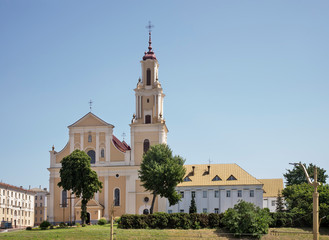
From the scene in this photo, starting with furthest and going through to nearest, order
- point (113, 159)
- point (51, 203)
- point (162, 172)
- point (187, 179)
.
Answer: point (113, 159)
point (51, 203)
point (187, 179)
point (162, 172)

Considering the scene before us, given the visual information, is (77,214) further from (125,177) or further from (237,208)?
(237,208)

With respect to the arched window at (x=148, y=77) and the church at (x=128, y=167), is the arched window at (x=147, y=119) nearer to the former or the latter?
the church at (x=128, y=167)

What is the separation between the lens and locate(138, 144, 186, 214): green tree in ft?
221

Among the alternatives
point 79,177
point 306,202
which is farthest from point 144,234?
point 306,202

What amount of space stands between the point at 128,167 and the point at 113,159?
2936 mm

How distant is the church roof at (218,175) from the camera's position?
236 ft

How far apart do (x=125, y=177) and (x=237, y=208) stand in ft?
79.1

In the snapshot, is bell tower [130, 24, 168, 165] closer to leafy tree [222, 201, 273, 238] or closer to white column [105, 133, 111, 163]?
white column [105, 133, 111, 163]

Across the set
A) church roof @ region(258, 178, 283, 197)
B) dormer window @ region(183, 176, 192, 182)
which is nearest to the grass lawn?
dormer window @ region(183, 176, 192, 182)

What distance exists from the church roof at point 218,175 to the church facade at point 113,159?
19.2 ft

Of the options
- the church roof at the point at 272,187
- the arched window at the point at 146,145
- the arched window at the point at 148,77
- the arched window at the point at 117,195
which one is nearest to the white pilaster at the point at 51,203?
the arched window at the point at 117,195

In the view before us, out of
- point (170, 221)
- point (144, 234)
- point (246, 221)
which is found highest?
point (246, 221)

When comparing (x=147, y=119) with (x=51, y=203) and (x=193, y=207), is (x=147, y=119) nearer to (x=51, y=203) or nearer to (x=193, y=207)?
(x=193, y=207)

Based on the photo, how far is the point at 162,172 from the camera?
66875 mm
